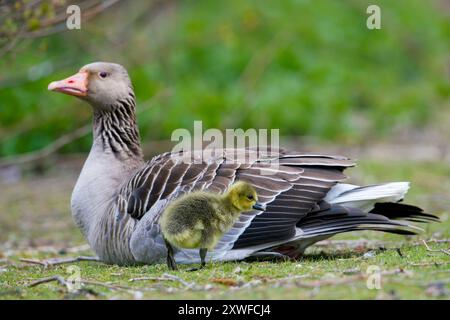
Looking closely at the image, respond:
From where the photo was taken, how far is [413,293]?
504 cm

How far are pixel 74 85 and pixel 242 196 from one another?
224cm

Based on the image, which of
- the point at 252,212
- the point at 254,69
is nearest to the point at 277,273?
the point at 252,212

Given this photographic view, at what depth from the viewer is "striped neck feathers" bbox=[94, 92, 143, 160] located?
7.89m

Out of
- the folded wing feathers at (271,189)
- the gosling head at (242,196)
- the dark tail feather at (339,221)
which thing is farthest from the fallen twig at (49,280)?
the dark tail feather at (339,221)

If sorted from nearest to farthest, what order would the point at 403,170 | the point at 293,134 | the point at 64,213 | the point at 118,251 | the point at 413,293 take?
the point at 413,293, the point at 118,251, the point at 64,213, the point at 403,170, the point at 293,134

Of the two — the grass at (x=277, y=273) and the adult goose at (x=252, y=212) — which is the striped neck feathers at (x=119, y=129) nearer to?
the adult goose at (x=252, y=212)

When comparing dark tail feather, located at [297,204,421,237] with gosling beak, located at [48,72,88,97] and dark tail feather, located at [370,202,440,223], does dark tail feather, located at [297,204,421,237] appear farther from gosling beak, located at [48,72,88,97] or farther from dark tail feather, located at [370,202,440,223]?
gosling beak, located at [48,72,88,97]

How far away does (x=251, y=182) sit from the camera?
664 centimetres

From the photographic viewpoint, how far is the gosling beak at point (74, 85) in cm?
744

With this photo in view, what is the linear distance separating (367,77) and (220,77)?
3378 mm

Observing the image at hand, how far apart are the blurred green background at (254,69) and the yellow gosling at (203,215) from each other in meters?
4.32

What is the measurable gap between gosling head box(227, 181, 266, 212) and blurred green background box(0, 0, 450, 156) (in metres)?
4.36
